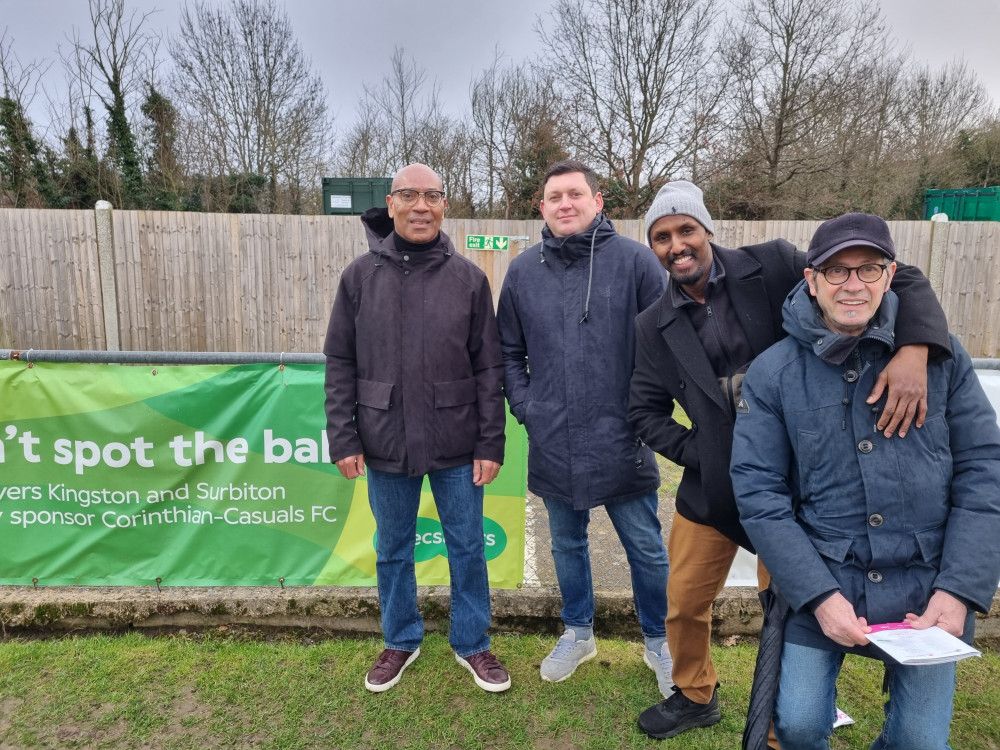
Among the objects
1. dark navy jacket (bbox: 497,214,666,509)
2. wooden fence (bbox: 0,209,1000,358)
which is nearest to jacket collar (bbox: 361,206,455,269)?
dark navy jacket (bbox: 497,214,666,509)

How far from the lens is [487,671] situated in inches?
109

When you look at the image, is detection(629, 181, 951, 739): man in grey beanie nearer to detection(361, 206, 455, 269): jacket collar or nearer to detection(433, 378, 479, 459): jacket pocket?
detection(433, 378, 479, 459): jacket pocket

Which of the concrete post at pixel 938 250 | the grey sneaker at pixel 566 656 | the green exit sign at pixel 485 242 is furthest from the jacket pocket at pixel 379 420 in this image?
the concrete post at pixel 938 250

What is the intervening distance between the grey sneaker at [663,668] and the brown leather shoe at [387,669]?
3.51 feet

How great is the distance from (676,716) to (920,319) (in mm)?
1710

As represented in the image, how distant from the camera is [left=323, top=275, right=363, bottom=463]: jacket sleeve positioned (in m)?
2.68

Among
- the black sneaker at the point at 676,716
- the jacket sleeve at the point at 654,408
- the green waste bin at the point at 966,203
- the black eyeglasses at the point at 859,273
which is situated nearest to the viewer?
the black eyeglasses at the point at 859,273

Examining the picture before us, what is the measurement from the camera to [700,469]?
89.2 inches

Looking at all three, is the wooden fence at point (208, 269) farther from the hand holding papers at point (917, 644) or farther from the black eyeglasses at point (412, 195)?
the hand holding papers at point (917, 644)

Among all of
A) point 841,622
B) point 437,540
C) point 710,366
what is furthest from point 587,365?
point 437,540

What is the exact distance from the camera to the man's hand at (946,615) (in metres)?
1.69

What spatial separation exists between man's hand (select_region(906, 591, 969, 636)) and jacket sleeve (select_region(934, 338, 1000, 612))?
0.08 ft

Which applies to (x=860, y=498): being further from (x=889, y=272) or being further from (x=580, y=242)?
(x=580, y=242)

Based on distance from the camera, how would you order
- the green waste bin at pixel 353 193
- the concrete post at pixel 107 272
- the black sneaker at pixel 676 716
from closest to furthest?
the black sneaker at pixel 676 716 → the concrete post at pixel 107 272 → the green waste bin at pixel 353 193
